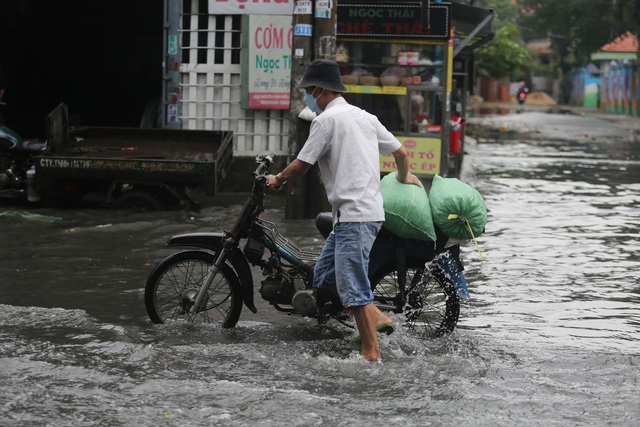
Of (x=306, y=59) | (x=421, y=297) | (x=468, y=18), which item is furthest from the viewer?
(x=468, y=18)

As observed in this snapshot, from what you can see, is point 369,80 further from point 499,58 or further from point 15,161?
point 499,58

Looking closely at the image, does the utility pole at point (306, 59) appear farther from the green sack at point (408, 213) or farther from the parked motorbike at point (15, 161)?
the green sack at point (408, 213)

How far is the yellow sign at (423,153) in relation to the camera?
44.4 ft

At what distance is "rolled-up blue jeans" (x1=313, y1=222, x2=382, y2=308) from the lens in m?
Answer: 6.07

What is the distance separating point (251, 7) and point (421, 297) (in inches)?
298

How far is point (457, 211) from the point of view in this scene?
649 centimetres

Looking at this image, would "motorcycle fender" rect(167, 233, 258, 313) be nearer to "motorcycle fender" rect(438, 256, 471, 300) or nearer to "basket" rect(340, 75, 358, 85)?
"motorcycle fender" rect(438, 256, 471, 300)

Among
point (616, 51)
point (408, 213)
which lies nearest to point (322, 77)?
point (408, 213)

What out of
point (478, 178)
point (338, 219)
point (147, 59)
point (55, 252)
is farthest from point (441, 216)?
point (147, 59)

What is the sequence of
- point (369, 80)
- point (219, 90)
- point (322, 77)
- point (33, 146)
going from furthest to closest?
point (219, 90), point (369, 80), point (33, 146), point (322, 77)

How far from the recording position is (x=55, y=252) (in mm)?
9547

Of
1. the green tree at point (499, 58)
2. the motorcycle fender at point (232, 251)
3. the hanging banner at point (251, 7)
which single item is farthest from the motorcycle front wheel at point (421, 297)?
the green tree at point (499, 58)

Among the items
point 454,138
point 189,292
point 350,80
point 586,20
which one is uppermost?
point 586,20

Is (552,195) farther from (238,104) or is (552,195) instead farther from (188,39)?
(188,39)
